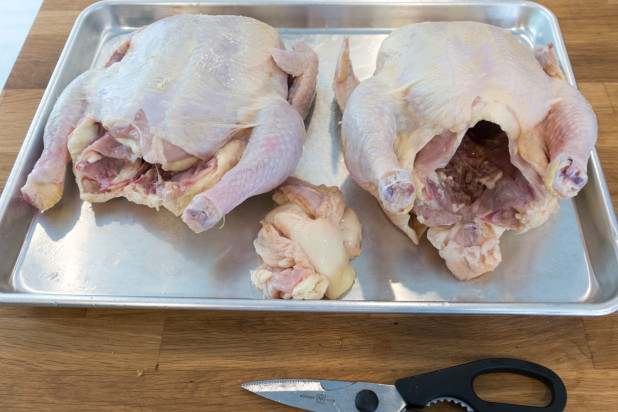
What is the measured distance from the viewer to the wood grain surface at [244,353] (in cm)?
135

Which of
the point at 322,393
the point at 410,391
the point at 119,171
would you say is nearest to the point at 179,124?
the point at 119,171

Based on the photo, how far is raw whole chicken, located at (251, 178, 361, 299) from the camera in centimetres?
140

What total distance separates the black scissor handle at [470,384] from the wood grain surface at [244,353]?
0.05 m

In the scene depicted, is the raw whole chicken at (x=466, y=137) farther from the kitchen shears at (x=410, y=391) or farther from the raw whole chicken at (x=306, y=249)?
the kitchen shears at (x=410, y=391)

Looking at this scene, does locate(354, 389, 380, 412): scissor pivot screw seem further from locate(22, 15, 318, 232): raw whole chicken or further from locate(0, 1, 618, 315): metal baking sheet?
locate(22, 15, 318, 232): raw whole chicken

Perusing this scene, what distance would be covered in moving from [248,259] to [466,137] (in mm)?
801

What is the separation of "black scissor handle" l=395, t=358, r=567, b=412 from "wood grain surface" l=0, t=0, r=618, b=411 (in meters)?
0.05

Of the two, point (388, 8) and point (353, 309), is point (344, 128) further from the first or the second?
point (388, 8)

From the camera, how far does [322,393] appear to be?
1.30 m

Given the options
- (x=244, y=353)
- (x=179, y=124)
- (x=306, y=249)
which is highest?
(x=179, y=124)

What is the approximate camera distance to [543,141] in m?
1.38

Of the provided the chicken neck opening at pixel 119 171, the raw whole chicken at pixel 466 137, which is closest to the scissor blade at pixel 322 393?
the raw whole chicken at pixel 466 137

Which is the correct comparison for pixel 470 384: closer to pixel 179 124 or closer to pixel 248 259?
pixel 248 259

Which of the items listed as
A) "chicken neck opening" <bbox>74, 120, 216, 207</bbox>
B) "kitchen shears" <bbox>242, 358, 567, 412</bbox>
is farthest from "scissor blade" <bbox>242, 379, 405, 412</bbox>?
"chicken neck opening" <bbox>74, 120, 216, 207</bbox>
